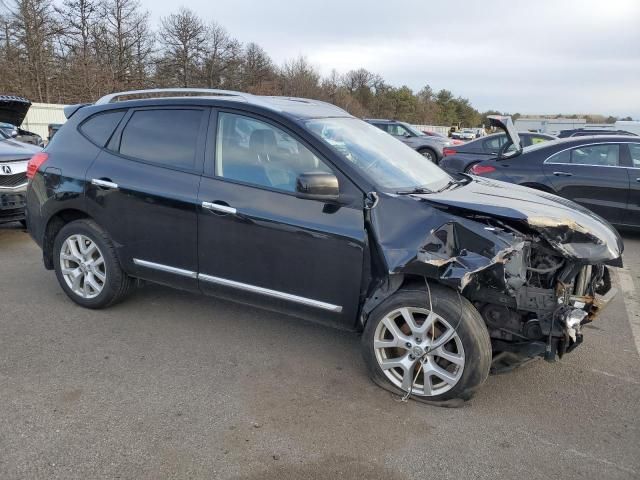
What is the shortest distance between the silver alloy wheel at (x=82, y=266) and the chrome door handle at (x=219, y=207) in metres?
1.23

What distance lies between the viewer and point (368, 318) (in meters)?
3.26

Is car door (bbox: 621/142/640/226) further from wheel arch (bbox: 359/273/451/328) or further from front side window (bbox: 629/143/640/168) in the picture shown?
wheel arch (bbox: 359/273/451/328)

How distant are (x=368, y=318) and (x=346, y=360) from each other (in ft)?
1.87

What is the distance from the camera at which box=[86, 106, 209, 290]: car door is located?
12.5 feet

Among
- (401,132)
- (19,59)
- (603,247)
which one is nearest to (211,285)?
(603,247)

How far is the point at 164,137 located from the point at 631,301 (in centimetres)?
470

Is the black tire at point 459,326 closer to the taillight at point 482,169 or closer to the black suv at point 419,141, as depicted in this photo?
the taillight at point 482,169

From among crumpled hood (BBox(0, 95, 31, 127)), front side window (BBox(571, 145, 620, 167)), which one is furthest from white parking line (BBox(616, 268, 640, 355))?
crumpled hood (BBox(0, 95, 31, 127))

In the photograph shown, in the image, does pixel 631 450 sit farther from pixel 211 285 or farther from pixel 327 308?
pixel 211 285

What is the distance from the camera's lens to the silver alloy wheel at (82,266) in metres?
4.31

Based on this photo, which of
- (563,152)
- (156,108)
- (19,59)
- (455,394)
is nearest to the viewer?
(455,394)

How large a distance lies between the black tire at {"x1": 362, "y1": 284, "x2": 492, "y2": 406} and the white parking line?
184 cm

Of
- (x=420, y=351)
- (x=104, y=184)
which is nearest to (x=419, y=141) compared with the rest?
(x=104, y=184)

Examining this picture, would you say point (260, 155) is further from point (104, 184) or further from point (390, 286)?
point (104, 184)
